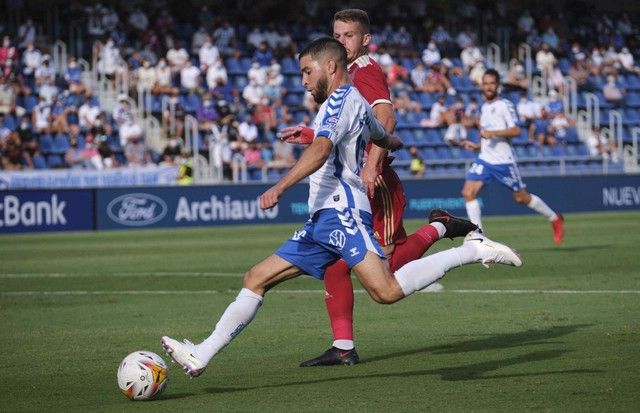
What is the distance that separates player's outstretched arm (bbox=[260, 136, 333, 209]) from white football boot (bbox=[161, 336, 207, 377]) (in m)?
1.15

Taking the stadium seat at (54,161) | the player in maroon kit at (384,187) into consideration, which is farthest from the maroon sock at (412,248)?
the stadium seat at (54,161)

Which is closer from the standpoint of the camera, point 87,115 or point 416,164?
point 87,115

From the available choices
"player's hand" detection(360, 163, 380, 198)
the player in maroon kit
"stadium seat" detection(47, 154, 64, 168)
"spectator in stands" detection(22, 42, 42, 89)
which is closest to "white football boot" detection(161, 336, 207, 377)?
"player's hand" detection(360, 163, 380, 198)

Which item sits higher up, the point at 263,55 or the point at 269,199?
the point at 263,55

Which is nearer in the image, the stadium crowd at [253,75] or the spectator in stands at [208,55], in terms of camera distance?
the stadium crowd at [253,75]

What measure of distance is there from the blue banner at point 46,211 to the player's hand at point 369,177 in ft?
68.9

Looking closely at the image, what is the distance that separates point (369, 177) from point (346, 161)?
788 millimetres

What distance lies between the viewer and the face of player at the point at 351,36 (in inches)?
371

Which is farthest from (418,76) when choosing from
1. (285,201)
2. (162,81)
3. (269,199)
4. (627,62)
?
(269,199)

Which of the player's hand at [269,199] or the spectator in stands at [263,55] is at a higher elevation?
the spectator in stands at [263,55]

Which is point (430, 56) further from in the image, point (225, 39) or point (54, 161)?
point (54, 161)

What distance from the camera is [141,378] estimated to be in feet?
24.2

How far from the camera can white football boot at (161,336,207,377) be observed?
7.50 m

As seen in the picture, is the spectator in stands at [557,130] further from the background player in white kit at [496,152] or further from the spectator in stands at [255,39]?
the background player in white kit at [496,152]
